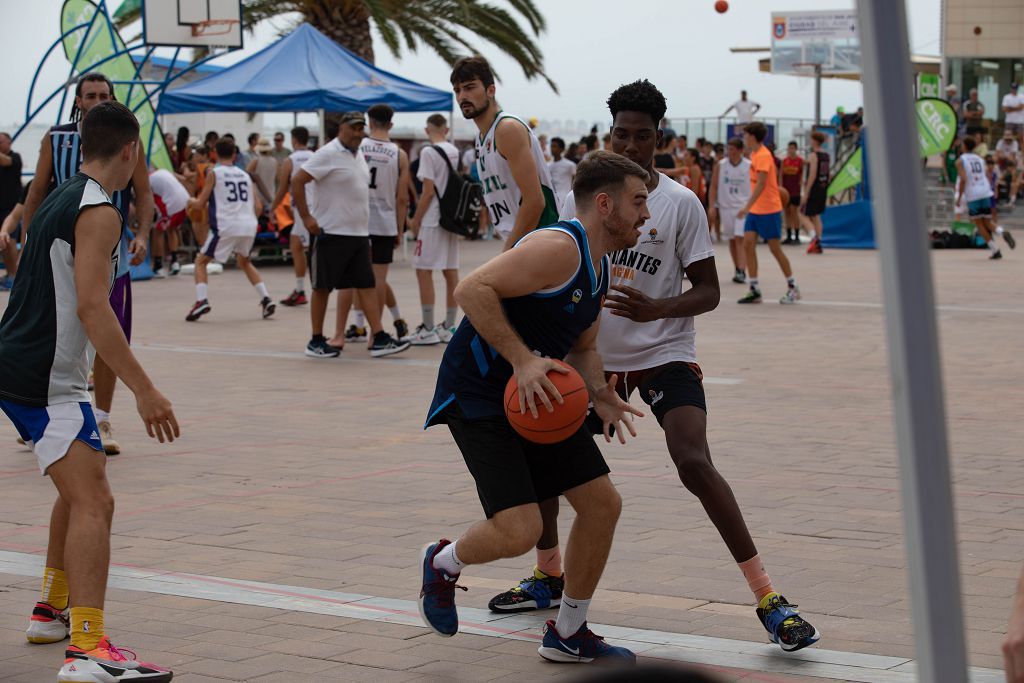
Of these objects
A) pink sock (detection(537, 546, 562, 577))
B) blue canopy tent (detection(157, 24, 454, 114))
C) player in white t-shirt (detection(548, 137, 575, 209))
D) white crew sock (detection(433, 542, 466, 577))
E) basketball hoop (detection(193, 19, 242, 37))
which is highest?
basketball hoop (detection(193, 19, 242, 37))

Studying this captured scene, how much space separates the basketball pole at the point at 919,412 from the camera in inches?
81.7

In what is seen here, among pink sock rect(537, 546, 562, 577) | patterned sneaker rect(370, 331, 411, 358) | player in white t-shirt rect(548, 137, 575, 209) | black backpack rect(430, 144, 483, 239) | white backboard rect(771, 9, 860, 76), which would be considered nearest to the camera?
pink sock rect(537, 546, 562, 577)

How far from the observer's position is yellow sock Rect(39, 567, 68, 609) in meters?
4.83

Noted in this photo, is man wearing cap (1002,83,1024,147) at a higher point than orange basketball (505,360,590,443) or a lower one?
higher

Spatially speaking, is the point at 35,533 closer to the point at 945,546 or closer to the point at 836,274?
the point at 945,546

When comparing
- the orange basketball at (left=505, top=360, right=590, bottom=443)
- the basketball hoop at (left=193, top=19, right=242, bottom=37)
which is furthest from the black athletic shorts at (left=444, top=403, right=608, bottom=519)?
the basketball hoop at (left=193, top=19, right=242, bottom=37)

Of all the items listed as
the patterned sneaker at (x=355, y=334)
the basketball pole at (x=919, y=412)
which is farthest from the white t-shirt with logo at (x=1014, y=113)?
the basketball pole at (x=919, y=412)

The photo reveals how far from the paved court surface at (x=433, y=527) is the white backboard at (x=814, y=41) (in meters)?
27.3

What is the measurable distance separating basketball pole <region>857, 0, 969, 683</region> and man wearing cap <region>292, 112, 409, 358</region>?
10246 millimetres

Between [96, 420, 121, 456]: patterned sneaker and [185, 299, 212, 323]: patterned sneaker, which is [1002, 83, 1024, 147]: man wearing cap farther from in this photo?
[96, 420, 121, 456]: patterned sneaker

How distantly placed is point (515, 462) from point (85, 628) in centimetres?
141


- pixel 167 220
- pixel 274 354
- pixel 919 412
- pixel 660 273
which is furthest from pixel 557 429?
pixel 167 220

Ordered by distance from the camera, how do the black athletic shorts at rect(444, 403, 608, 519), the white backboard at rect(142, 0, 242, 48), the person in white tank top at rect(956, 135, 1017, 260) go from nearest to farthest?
the black athletic shorts at rect(444, 403, 608, 519)
the white backboard at rect(142, 0, 242, 48)
the person in white tank top at rect(956, 135, 1017, 260)

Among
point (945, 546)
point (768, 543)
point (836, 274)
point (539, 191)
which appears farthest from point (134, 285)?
point (945, 546)
